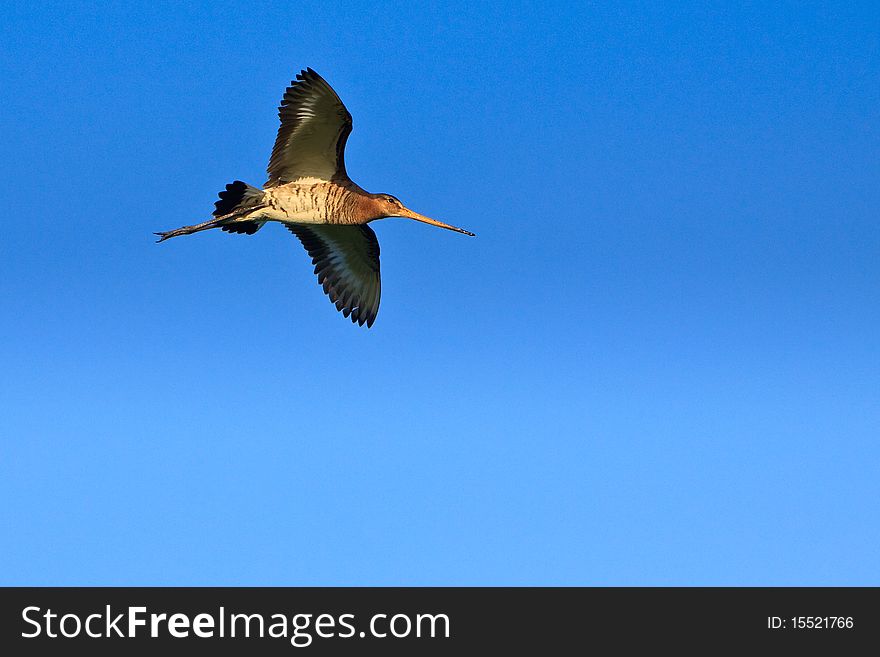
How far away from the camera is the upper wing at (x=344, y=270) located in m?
21.8

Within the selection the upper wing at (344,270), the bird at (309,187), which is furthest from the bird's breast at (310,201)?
the upper wing at (344,270)

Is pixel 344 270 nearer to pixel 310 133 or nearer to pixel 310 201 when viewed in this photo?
pixel 310 201

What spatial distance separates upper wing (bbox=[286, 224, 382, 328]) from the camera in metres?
21.8

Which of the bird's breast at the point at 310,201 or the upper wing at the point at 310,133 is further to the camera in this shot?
the bird's breast at the point at 310,201

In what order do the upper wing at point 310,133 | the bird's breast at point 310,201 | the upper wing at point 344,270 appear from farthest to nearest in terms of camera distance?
the upper wing at point 344,270 → the bird's breast at point 310,201 → the upper wing at point 310,133

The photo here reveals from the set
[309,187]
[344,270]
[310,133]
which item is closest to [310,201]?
[309,187]

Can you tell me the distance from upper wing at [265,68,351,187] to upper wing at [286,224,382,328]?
5.20ft

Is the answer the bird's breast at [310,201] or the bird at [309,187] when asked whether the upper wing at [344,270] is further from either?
the bird's breast at [310,201]

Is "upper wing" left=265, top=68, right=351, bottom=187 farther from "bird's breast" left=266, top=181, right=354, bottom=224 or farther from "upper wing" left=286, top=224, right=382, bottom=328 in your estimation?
"upper wing" left=286, top=224, right=382, bottom=328

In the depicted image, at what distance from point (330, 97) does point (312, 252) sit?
339cm

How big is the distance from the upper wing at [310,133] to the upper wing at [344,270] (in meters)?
1.58

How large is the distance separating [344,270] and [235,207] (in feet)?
7.98

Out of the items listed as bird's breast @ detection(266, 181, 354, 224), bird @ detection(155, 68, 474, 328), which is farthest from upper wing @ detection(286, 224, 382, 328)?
bird's breast @ detection(266, 181, 354, 224)
